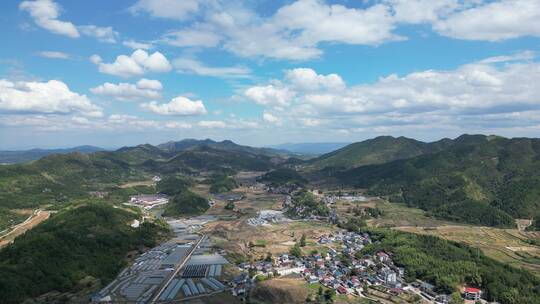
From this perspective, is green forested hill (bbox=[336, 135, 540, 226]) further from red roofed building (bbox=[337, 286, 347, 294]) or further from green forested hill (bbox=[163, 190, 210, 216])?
red roofed building (bbox=[337, 286, 347, 294])

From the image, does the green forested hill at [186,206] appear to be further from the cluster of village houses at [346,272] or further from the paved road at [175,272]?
the cluster of village houses at [346,272]

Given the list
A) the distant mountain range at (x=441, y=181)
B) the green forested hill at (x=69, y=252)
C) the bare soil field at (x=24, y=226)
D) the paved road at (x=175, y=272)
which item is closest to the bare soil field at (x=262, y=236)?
the paved road at (x=175, y=272)

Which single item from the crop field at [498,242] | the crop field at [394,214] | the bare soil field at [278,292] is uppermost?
the bare soil field at [278,292]

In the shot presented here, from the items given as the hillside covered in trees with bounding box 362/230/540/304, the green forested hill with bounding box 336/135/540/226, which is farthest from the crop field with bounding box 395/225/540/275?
the green forested hill with bounding box 336/135/540/226

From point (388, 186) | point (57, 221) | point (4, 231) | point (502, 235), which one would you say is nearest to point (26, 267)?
point (57, 221)

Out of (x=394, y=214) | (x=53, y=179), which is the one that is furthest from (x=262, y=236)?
(x=53, y=179)

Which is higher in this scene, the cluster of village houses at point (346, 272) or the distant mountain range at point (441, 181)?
the distant mountain range at point (441, 181)
